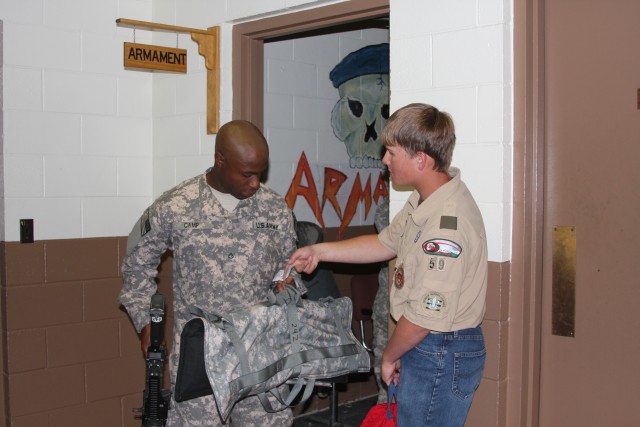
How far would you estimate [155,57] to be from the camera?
3980 millimetres

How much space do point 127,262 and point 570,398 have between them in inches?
71.0

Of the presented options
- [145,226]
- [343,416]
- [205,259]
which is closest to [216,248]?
[205,259]

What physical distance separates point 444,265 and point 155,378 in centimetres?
119

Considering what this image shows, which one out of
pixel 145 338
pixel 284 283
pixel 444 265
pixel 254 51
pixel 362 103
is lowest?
pixel 145 338

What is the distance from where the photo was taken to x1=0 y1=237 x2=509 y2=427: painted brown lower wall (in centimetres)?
389

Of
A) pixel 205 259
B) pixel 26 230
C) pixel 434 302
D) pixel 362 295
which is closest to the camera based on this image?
pixel 434 302

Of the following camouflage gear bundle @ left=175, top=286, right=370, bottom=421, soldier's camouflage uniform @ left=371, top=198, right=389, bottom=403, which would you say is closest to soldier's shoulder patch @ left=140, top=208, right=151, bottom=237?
camouflage gear bundle @ left=175, top=286, right=370, bottom=421

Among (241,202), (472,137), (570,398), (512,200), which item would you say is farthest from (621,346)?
(241,202)

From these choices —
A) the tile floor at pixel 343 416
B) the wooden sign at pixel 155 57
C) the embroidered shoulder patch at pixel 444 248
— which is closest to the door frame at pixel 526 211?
the embroidered shoulder patch at pixel 444 248

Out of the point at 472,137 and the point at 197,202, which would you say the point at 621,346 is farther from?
the point at 197,202

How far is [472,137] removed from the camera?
9.46 ft

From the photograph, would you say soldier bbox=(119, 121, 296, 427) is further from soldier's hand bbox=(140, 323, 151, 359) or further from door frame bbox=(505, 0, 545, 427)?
door frame bbox=(505, 0, 545, 427)

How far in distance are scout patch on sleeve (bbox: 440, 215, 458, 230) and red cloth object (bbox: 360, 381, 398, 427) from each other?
0.59 m

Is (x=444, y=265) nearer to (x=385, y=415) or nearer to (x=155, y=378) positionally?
(x=385, y=415)
